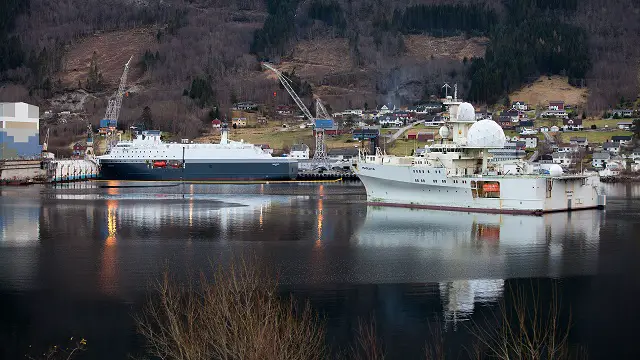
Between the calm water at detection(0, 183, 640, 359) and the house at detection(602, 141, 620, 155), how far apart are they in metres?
44.1

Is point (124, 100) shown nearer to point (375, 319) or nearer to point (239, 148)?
point (239, 148)

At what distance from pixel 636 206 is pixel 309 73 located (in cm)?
9445

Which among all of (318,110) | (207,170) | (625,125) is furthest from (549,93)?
(207,170)

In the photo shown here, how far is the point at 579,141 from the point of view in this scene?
3617 inches

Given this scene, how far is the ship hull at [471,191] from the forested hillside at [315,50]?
6283 centimetres

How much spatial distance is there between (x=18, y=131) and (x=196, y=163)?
16982 mm

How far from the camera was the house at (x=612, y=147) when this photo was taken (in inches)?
3474

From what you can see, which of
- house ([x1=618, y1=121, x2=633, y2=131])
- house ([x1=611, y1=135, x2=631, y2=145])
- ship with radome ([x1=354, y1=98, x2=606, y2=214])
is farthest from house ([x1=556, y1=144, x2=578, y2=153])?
ship with radome ([x1=354, y1=98, x2=606, y2=214])

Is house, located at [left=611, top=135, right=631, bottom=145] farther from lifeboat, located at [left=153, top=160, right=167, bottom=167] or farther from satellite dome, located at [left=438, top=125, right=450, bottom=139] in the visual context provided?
satellite dome, located at [left=438, top=125, right=450, bottom=139]

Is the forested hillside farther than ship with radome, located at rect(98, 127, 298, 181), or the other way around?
the forested hillside

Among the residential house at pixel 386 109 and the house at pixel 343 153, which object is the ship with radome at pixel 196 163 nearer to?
the house at pixel 343 153

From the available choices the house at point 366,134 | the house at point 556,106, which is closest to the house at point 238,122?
the house at point 366,134

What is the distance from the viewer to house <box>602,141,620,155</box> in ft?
290

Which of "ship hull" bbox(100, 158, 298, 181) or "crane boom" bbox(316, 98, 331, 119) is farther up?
"crane boom" bbox(316, 98, 331, 119)
